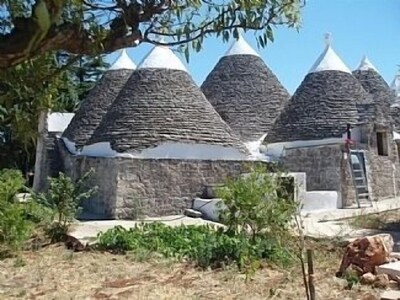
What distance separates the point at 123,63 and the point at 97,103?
7.50ft

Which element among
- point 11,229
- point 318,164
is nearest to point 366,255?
point 11,229

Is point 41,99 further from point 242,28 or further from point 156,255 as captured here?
point 156,255

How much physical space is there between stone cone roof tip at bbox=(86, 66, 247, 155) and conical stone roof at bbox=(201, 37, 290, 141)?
11.1 ft

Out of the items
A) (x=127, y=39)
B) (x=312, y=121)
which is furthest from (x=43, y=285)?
(x=312, y=121)

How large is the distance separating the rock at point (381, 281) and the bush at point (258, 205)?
58.6 inches

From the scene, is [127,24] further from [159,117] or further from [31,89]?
[159,117]

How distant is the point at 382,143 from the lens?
1825 cm

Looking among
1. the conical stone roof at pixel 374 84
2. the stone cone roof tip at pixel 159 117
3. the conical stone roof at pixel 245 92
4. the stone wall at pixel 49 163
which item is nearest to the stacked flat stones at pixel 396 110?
the conical stone roof at pixel 374 84

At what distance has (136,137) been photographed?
14.7 meters

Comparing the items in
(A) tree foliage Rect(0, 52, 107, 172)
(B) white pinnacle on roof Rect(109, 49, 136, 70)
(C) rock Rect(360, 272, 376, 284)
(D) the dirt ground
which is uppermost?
(B) white pinnacle on roof Rect(109, 49, 136, 70)

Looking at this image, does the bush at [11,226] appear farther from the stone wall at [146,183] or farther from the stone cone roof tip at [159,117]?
the stone cone roof tip at [159,117]

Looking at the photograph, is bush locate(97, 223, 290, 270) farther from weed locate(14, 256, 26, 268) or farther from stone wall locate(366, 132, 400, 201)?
stone wall locate(366, 132, 400, 201)

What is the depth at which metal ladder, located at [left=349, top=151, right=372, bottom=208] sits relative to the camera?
16.2m

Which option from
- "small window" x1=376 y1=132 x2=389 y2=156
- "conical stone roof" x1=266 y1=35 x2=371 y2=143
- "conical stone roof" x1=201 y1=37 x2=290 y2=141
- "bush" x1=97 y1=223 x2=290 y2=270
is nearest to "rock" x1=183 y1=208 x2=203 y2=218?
"bush" x1=97 y1=223 x2=290 y2=270
